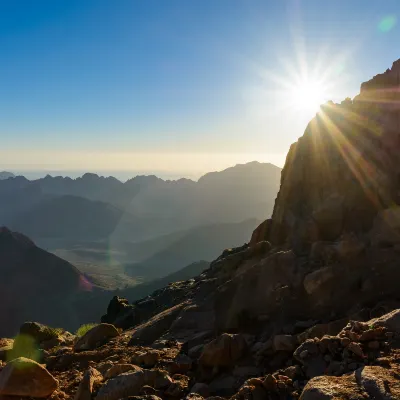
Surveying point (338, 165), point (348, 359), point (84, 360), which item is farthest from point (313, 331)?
point (338, 165)

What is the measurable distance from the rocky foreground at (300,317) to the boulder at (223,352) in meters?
0.04

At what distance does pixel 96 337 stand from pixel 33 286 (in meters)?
168

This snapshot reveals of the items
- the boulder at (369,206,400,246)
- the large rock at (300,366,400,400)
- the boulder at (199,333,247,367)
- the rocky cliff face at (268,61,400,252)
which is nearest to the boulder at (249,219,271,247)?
the rocky cliff face at (268,61,400,252)

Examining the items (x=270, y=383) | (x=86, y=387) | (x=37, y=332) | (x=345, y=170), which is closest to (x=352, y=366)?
(x=270, y=383)

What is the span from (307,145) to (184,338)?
744 inches

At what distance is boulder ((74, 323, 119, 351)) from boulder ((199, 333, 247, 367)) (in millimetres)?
8678

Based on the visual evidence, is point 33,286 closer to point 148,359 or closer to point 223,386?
point 148,359

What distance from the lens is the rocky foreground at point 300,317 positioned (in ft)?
28.9

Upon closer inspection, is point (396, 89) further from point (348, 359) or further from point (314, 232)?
point (348, 359)

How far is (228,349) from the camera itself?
1265 cm

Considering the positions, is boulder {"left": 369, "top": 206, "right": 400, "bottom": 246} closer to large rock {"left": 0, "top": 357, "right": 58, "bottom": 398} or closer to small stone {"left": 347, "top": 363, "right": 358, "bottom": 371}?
small stone {"left": 347, "top": 363, "right": 358, "bottom": 371}

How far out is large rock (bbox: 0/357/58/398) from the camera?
1048cm

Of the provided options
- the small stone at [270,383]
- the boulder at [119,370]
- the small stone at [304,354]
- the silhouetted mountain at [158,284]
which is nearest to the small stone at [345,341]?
the small stone at [304,354]

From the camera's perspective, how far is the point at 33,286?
6540 inches
